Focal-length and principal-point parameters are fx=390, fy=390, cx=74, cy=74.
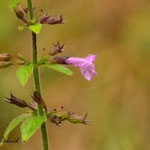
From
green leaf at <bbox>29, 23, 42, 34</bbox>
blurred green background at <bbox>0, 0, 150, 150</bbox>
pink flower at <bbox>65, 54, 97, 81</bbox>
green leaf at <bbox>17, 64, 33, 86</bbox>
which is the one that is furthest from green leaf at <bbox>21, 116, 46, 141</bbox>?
blurred green background at <bbox>0, 0, 150, 150</bbox>

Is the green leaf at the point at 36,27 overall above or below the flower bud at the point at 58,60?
above

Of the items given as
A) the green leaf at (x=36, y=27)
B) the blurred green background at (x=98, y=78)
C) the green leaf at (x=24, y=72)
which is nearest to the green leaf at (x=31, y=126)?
the green leaf at (x=24, y=72)

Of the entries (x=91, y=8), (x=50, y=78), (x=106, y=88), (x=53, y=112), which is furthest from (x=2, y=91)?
(x=53, y=112)

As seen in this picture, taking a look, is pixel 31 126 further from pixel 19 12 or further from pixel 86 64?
Answer: pixel 19 12

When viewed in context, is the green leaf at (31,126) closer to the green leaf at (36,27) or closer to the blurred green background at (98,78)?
the green leaf at (36,27)

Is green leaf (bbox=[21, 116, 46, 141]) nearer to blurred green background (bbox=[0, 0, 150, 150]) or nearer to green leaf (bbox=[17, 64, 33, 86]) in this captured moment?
green leaf (bbox=[17, 64, 33, 86])

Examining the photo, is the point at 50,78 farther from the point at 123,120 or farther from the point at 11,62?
the point at 11,62
